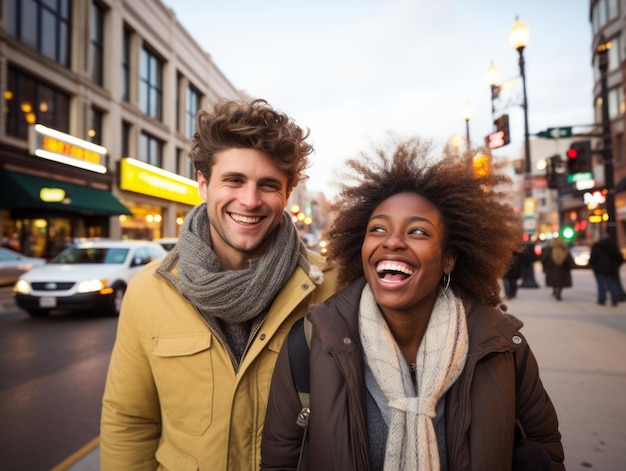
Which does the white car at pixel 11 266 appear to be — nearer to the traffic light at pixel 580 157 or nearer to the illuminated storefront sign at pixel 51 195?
the illuminated storefront sign at pixel 51 195

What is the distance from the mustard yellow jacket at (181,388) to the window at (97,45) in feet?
72.0

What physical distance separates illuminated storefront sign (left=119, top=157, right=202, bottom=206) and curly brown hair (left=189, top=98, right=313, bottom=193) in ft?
62.2

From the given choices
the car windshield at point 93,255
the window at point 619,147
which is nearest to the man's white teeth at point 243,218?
the car windshield at point 93,255

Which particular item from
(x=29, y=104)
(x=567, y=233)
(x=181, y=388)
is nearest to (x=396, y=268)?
(x=181, y=388)

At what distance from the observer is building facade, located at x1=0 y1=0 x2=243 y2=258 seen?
51.7ft

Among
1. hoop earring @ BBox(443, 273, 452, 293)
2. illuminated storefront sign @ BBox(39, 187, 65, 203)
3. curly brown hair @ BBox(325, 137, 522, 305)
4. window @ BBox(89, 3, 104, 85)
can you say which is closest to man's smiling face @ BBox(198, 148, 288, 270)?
curly brown hair @ BBox(325, 137, 522, 305)

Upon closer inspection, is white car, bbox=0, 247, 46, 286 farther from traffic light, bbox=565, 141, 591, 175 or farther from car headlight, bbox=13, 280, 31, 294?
traffic light, bbox=565, 141, 591, 175

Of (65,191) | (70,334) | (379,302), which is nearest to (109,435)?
(379,302)

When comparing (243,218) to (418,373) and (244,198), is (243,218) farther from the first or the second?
(418,373)

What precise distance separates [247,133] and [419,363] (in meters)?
1.24

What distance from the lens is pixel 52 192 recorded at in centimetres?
1620

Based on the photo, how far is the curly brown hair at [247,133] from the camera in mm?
1879

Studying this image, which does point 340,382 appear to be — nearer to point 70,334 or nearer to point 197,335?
point 197,335

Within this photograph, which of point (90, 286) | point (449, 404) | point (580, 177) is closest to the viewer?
point (449, 404)
